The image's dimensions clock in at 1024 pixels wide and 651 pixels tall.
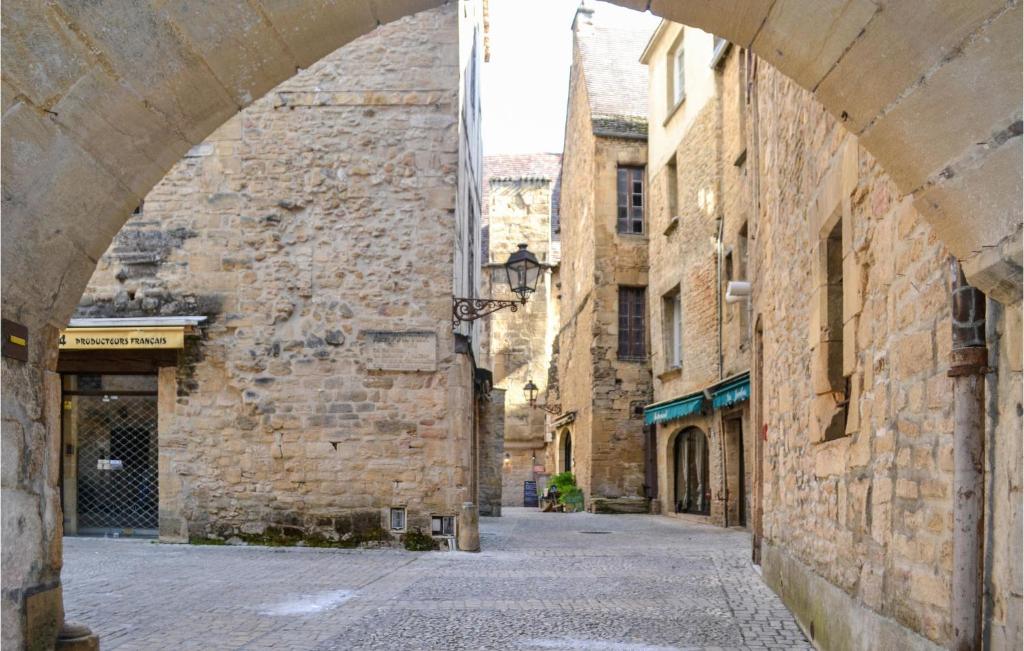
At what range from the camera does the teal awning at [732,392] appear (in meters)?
13.3

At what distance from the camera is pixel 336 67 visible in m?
11.0

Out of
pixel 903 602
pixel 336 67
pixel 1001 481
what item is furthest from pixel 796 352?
pixel 336 67

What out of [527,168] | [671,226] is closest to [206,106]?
[671,226]

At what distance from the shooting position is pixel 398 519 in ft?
34.1

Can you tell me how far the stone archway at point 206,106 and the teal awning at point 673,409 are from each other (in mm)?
13270

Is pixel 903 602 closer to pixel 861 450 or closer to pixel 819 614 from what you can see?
pixel 861 450

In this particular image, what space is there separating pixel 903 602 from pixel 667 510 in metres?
16.1

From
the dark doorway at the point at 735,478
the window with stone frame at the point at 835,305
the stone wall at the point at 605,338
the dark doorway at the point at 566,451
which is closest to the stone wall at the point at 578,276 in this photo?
the stone wall at the point at 605,338

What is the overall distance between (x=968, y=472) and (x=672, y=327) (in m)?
17.6

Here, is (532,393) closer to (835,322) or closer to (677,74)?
(677,74)

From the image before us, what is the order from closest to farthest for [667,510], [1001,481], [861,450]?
[1001,481], [861,450], [667,510]

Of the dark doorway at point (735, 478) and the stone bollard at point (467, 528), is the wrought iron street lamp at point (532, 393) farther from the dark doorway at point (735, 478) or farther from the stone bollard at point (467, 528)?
the stone bollard at point (467, 528)

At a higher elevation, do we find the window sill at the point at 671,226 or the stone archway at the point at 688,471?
the window sill at the point at 671,226

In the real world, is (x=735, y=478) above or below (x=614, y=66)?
below
